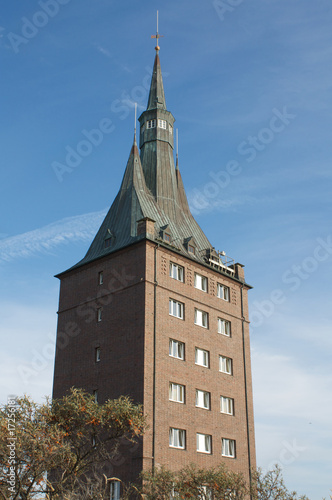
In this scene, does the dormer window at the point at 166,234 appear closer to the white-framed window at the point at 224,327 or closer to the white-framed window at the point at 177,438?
the white-framed window at the point at 224,327

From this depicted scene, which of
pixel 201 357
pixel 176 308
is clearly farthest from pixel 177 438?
pixel 176 308

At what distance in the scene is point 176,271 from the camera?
5416 cm

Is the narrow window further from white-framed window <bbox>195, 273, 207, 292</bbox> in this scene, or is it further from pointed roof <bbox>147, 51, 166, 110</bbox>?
white-framed window <bbox>195, 273, 207, 292</bbox>

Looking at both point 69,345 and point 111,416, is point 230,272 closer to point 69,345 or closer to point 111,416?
point 69,345

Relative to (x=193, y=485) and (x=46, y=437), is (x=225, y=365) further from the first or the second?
(x=46, y=437)

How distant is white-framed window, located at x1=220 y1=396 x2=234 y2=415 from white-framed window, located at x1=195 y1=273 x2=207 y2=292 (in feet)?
32.7

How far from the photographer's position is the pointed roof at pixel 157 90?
68125 mm

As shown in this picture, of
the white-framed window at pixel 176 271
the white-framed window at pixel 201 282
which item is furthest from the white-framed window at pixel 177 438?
the white-framed window at pixel 201 282

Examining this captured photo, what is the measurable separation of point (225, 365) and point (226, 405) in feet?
12.0

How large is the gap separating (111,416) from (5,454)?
800cm

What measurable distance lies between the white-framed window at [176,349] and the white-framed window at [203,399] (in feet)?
11.3

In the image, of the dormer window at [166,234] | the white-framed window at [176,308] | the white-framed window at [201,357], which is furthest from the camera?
the dormer window at [166,234]

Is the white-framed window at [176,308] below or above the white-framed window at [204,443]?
above

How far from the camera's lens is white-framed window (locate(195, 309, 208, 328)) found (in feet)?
178
